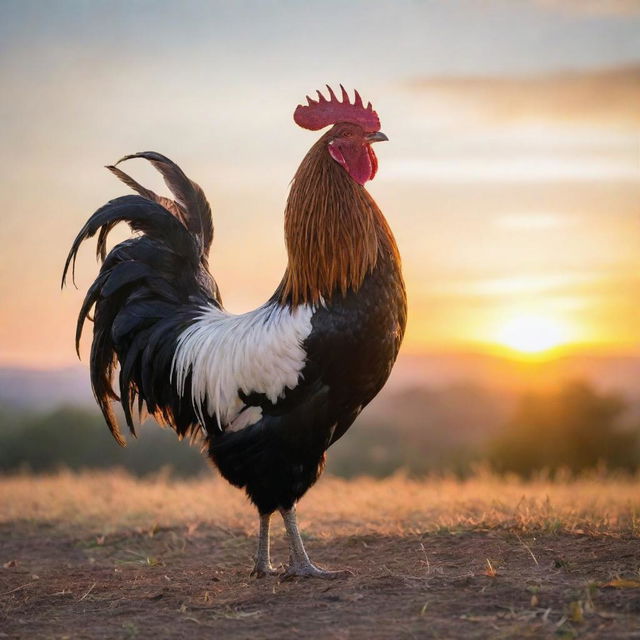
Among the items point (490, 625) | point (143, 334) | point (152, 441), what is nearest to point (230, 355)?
point (143, 334)

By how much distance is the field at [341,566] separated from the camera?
4402 mm

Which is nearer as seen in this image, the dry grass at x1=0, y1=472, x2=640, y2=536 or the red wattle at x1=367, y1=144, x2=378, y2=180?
the red wattle at x1=367, y1=144, x2=378, y2=180

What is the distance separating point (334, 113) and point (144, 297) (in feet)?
6.82

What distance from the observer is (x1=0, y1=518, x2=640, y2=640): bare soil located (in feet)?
14.1

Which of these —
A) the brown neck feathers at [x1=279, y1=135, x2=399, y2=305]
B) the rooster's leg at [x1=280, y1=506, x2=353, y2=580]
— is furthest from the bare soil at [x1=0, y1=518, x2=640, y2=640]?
the brown neck feathers at [x1=279, y1=135, x2=399, y2=305]

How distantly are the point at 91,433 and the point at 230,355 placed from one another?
24573 millimetres

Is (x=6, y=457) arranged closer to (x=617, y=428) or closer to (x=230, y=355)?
(x=617, y=428)

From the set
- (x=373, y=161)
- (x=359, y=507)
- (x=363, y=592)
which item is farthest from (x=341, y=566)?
(x=373, y=161)

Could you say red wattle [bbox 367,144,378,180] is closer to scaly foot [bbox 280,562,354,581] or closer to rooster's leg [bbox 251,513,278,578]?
rooster's leg [bbox 251,513,278,578]

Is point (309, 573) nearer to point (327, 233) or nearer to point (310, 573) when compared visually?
point (310, 573)

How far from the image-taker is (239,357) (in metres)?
5.91

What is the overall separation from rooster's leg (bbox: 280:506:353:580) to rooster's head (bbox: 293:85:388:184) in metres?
2.40

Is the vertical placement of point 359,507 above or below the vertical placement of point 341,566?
above

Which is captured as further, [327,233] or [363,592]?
[327,233]
